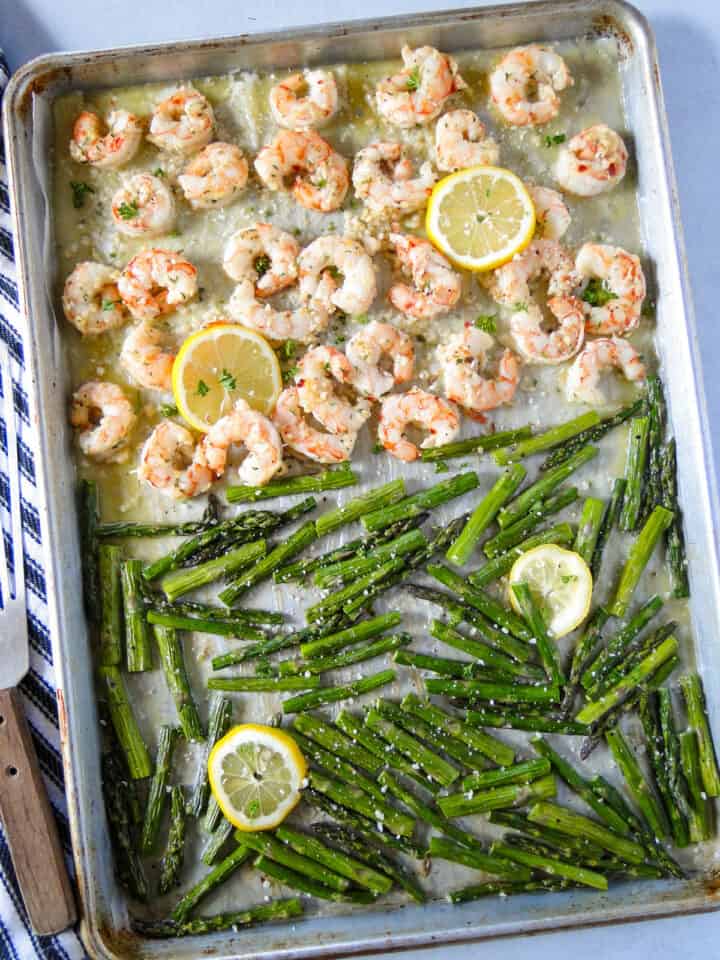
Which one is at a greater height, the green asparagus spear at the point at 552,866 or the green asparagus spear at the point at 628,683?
the green asparagus spear at the point at 628,683

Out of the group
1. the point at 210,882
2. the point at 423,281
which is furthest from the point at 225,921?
the point at 423,281

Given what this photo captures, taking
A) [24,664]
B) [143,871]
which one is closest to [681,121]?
[24,664]

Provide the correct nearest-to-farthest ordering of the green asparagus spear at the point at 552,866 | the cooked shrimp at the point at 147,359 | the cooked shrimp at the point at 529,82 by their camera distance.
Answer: the green asparagus spear at the point at 552,866 < the cooked shrimp at the point at 147,359 < the cooked shrimp at the point at 529,82

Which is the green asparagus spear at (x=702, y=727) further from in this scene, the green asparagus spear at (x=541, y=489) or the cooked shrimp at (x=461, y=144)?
the cooked shrimp at (x=461, y=144)

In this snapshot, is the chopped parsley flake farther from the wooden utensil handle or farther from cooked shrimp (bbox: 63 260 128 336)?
the wooden utensil handle

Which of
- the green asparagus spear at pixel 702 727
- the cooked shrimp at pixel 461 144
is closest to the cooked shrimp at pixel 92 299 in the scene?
the cooked shrimp at pixel 461 144

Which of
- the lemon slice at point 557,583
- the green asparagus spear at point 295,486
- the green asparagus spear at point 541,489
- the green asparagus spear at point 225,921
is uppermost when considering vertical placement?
the green asparagus spear at point 295,486

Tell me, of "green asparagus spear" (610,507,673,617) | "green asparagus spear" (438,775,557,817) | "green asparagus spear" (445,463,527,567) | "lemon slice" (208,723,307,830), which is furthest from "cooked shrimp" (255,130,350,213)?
"green asparagus spear" (438,775,557,817)

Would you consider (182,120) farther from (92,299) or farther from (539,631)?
(539,631)
